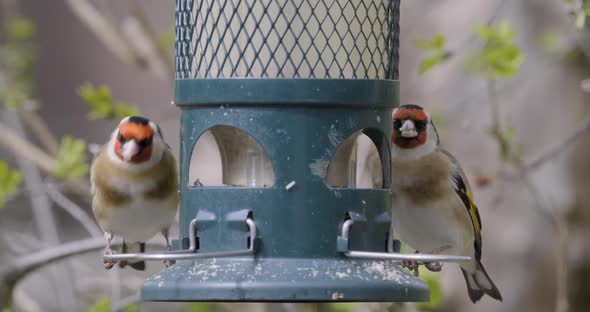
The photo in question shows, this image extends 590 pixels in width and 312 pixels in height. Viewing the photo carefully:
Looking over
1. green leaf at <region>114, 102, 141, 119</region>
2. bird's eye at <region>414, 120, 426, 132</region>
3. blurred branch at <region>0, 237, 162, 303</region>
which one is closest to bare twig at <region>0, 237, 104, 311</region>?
blurred branch at <region>0, 237, 162, 303</region>

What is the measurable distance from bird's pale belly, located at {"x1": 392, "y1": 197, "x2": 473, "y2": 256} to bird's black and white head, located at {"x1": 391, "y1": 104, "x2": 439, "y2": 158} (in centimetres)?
20

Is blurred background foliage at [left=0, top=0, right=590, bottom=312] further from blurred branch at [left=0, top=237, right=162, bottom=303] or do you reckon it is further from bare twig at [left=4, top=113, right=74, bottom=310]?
blurred branch at [left=0, top=237, right=162, bottom=303]

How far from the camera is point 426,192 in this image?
14.9 feet

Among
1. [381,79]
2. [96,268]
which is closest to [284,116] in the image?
[381,79]

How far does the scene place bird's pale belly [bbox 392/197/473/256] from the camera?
4.46 m

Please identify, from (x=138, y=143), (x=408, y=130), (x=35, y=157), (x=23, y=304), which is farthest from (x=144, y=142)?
(x=23, y=304)

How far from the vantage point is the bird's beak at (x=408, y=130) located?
4.41 metres

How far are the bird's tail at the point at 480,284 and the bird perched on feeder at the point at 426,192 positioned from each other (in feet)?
1.14

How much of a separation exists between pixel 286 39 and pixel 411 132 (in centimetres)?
89

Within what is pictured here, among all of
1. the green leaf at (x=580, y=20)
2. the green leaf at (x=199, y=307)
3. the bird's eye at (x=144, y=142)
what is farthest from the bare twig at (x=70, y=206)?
the green leaf at (x=580, y=20)

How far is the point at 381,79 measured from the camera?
3900 mm

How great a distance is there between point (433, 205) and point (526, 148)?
2866mm

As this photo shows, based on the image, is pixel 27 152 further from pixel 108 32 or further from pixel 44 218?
pixel 108 32

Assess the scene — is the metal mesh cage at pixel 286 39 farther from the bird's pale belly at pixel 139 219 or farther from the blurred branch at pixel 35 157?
the blurred branch at pixel 35 157
